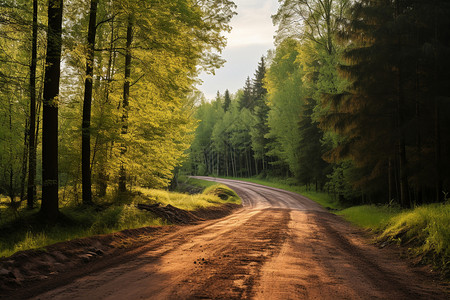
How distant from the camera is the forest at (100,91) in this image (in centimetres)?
832

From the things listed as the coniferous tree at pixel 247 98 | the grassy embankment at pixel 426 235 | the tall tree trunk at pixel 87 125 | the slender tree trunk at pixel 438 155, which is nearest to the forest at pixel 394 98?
the slender tree trunk at pixel 438 155

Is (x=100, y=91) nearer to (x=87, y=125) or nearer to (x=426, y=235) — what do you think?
(x=87, y=125)

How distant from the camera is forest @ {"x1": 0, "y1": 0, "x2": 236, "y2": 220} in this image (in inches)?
328

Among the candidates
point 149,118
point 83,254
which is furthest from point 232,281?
point 149,118

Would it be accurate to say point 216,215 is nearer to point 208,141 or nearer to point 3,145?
point 3,145

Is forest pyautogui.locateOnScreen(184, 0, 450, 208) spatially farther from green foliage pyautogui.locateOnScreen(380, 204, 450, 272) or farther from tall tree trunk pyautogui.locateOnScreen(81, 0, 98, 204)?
tall tree trunk pyautogui.locateOnScreen(81, 0, 98, 204)

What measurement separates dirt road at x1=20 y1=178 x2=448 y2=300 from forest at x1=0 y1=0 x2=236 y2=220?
521 cm

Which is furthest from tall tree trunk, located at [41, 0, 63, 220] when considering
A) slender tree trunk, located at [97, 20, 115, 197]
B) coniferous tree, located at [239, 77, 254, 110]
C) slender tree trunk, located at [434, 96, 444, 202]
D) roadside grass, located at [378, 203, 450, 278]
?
coniferous tree, located at [239, 77, 254, 110]

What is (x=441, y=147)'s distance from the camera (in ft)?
38.7

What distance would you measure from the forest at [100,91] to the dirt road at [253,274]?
5.21 m

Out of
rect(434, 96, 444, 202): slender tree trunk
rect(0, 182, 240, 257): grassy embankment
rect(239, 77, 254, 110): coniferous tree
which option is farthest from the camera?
rect(239, 77, 254, 110): coniferous tree

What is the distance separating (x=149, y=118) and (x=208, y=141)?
5534cm

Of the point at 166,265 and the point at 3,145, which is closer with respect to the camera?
the point at 166,265

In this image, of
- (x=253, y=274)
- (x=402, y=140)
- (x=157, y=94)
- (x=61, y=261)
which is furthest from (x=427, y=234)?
(x=157, y=94)
